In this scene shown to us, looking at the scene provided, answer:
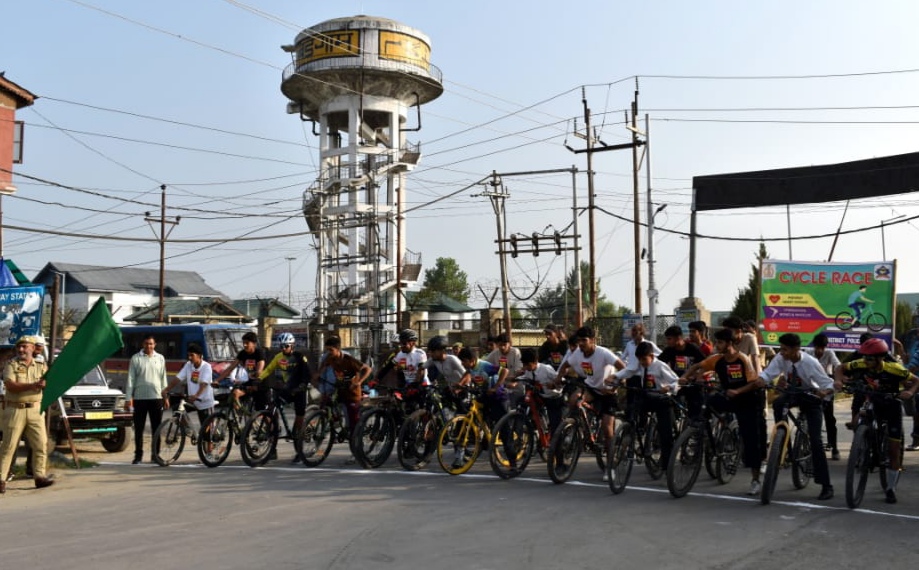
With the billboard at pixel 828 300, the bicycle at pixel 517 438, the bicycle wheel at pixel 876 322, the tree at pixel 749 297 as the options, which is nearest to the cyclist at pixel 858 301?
the billboard at pixel 828 300

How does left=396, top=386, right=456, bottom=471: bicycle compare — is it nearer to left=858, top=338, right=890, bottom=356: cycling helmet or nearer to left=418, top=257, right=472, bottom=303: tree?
left=858, top=338, right=890, bottom=356: cycling helmet

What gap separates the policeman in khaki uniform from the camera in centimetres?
1120

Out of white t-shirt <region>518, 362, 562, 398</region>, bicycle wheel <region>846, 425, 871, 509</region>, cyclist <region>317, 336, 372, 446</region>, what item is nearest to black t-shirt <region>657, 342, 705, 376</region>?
white t-shirt <region>518, 362, 562, 398</region>

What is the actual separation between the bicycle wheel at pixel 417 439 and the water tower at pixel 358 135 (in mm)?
37831

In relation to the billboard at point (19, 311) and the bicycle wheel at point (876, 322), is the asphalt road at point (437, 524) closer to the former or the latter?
the billboard at point (19, 311)

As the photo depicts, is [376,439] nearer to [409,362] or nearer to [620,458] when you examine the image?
[409,362]

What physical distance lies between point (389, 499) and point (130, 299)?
90.3m

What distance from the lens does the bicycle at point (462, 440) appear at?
469 inches

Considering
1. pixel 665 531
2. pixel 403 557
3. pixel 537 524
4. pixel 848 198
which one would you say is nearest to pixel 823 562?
pixel 665 531

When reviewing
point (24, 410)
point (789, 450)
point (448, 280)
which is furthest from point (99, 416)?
point (448, 280)

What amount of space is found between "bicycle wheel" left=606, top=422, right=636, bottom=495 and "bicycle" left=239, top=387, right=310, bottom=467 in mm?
4700

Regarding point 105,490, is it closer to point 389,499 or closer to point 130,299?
point 389,499

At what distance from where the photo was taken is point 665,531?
816 cm

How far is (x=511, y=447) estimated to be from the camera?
1157cm
